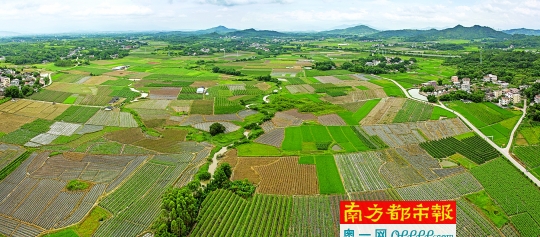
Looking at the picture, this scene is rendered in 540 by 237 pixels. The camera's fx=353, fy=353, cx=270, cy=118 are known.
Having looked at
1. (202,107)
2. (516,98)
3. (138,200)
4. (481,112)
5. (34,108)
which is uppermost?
(516,98)

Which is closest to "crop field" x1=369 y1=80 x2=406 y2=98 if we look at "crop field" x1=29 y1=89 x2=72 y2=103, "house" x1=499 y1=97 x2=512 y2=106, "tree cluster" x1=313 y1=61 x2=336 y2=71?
"house" x1=499 y1=97 x2=512 y2=106

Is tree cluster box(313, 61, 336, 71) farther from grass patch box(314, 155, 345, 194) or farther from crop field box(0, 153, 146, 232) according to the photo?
crop field box(0, 153, 146, 232)

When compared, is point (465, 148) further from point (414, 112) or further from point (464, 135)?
point (414, 112)

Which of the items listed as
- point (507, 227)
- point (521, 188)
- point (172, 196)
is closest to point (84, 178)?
point (172, 196)

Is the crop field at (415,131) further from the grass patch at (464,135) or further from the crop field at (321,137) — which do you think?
the crop field at (321,137)

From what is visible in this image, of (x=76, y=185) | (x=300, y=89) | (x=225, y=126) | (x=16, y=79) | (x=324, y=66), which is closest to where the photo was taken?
(x=76, y=185)

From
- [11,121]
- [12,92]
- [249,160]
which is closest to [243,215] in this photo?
[249,160]

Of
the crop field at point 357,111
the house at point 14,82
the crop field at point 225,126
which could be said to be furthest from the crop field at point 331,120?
the house at point 14,82
